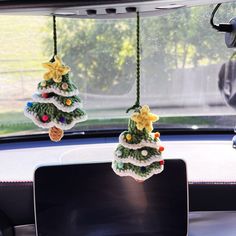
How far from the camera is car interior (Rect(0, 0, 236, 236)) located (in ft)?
5.17

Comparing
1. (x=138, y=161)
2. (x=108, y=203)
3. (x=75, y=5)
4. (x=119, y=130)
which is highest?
(x=75, y=5)

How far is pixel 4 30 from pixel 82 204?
0.72 m

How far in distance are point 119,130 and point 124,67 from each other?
0.30 metres

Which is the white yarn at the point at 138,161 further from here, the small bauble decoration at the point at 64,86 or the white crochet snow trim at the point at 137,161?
the small bauble decoration at the point at 64,86

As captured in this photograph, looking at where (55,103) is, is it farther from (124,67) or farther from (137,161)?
(124,67)

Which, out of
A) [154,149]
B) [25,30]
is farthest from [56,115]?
[25,30]

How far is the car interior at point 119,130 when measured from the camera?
1.58 metres

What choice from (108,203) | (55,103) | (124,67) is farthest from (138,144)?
(124,67)

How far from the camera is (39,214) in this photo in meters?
1.57

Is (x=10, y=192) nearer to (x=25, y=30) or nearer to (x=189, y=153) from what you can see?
(x=25, y=30)

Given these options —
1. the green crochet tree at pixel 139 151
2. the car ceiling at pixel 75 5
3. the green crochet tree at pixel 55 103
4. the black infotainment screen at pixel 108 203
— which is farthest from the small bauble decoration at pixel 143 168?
the black infotainment screen at pixel 108 203

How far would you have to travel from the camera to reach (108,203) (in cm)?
159

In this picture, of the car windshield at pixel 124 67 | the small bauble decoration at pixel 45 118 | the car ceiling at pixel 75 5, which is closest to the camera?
the car ceiling at pixel 75 5

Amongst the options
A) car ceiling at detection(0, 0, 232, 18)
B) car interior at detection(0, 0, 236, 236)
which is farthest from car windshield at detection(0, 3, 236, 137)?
car ceiling at detection(0, 0, 232, 18)
